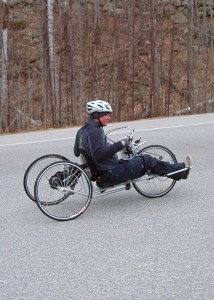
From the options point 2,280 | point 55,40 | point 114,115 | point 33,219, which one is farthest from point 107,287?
point 55,40

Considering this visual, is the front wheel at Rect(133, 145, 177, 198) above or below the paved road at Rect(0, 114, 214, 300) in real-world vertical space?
above

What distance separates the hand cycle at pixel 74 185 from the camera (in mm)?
6422

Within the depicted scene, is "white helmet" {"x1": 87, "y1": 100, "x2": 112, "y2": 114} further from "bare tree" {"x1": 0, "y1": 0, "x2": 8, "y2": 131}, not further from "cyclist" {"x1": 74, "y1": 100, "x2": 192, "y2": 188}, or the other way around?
"bare tree" {"x1": 0, "y1": 0, "x2": 8, "y2": 131}

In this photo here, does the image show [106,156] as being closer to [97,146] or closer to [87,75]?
[97,146]

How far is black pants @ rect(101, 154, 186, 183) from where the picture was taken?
21.8ft

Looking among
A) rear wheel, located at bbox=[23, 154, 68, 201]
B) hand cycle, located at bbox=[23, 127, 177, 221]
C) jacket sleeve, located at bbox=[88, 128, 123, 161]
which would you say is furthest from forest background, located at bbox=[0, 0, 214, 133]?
jacket sleeve, located at bbox=[88, 128, 123, 161]

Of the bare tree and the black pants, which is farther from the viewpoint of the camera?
the bare tree

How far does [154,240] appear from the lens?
5.61 meters

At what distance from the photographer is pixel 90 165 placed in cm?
662

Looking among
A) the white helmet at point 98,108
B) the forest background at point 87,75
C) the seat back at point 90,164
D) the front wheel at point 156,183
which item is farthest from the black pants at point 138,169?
the forest background at point 87,75

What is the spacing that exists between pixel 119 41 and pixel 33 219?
548 inches

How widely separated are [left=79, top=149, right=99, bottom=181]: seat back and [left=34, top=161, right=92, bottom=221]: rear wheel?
19 cm

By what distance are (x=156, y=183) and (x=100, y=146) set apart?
1102mm

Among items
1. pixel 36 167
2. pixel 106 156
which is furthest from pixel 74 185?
pixel 36 167
